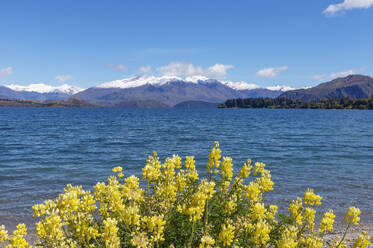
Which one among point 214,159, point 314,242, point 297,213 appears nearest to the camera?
point 314,242

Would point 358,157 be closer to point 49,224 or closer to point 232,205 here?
point 232,205

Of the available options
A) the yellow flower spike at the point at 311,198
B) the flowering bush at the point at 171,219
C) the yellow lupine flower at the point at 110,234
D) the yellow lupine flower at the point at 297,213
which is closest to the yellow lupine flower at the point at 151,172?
the flowering bush at the point at 171,219

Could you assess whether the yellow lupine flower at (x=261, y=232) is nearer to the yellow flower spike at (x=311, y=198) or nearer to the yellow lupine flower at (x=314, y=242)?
the yellow lupine flower at (x=314, y=242)

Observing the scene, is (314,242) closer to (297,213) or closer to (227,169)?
(297,213)

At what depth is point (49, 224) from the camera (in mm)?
3768

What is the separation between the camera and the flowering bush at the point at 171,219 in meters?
4.04

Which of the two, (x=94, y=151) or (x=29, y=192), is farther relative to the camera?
(x=94, y=151)

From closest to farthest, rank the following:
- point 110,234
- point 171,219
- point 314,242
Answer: point 110,234 < point 314,242 < point 171,219

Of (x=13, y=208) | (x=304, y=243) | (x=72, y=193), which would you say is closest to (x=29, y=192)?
(x=13, y=208)

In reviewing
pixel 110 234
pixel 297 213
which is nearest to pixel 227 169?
pixel 297 213

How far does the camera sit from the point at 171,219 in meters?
5.06

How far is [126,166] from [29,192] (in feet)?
27.4

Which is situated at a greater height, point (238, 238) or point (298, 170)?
point (238, 238)

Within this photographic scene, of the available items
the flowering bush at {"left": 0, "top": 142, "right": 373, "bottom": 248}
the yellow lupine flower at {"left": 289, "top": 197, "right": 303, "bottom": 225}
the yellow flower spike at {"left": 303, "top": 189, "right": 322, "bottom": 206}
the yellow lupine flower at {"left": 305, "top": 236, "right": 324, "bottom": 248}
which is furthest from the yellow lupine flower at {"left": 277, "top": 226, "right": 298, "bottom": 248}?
the yellow flower spike at {"left": 303, "top": 189, "right": 322, "bottom": 206}
